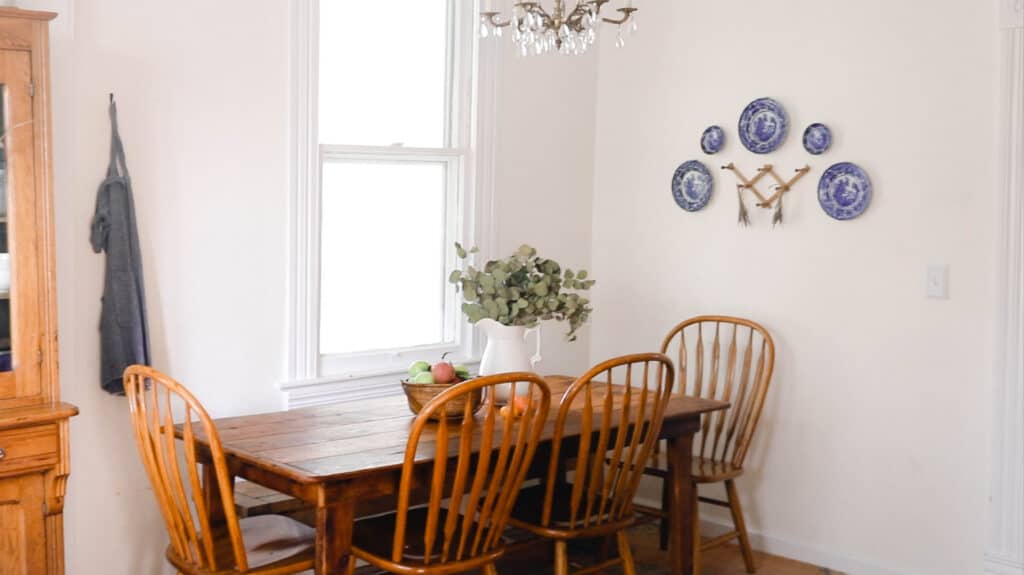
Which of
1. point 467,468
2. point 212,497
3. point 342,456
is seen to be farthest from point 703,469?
point 212,497

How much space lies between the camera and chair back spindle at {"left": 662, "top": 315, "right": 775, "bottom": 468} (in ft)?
13.5

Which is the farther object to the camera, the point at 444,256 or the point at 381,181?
the point at 444,256

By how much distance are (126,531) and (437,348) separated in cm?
134

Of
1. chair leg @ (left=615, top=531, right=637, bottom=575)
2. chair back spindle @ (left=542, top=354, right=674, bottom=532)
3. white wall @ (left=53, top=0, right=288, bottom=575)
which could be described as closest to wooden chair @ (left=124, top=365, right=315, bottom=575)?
white wall @ (left=53, top=0, right=288, bottom=575)

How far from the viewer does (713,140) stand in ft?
14.2

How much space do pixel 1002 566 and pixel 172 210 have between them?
2872 mm

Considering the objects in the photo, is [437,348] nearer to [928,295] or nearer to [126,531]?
[126,531]

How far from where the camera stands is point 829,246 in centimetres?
405

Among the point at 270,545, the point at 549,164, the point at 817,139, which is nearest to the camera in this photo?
the point at 270,545

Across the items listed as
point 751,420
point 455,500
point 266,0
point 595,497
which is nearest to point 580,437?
point 595,497

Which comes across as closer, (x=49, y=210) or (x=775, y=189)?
(x=49, y=210)

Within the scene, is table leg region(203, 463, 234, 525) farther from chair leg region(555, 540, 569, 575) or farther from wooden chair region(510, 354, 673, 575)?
chair leg region(555, 540, 569, 575)

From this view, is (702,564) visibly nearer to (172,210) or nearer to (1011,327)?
(1011,327)

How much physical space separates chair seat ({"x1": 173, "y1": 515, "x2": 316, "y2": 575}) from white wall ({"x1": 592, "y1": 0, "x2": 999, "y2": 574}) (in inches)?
78.3
